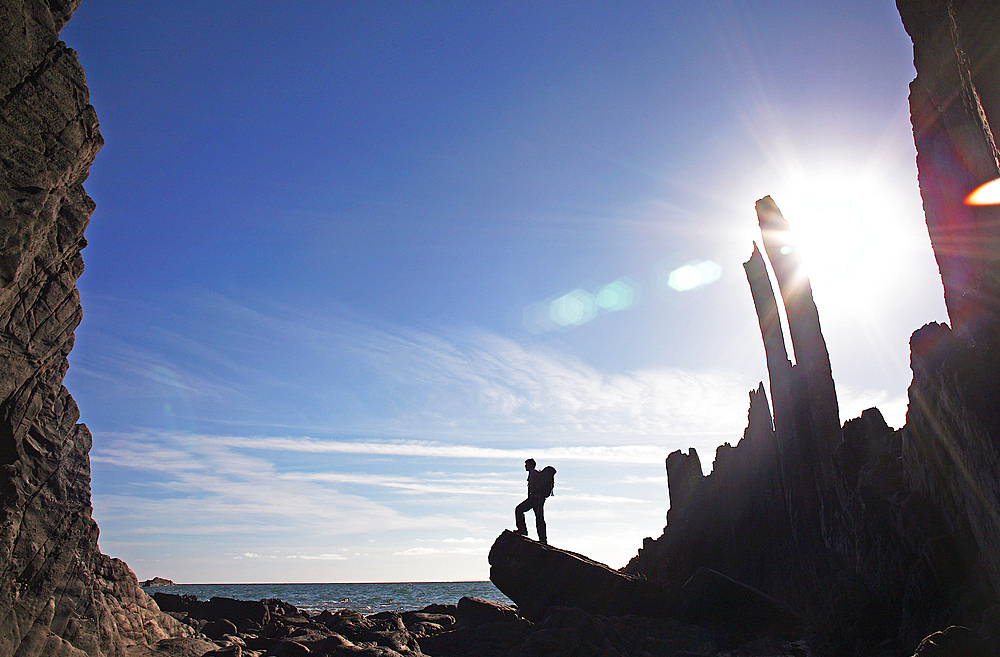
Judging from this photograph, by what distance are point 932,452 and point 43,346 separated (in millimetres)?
16035

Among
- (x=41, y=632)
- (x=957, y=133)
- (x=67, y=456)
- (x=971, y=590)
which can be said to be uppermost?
(x=957, y=133)

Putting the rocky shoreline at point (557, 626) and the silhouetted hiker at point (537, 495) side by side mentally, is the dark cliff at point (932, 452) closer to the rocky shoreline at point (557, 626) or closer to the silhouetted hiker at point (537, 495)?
the rocky shoreline at point (557, 626)

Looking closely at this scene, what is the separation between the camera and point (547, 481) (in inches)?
693

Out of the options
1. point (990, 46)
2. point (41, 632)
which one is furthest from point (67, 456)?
point (990, 46)

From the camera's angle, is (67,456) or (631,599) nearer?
(67,456)

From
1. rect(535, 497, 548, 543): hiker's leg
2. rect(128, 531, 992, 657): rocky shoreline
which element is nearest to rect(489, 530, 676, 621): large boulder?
rect(128, 531, 992, 657): rocky shoreline

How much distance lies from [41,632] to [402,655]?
20.6ft

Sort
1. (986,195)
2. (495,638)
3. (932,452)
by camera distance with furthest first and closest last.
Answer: (495,638)
(932,452)
(986,195)

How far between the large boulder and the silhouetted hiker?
0.70 m

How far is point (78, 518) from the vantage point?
8750 millimetres

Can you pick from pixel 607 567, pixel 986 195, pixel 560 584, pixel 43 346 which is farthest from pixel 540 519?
pixel 986 195

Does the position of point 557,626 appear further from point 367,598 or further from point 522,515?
point 367,598

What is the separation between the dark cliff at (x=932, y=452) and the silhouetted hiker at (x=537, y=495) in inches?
313

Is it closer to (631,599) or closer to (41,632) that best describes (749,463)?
(631,599)
